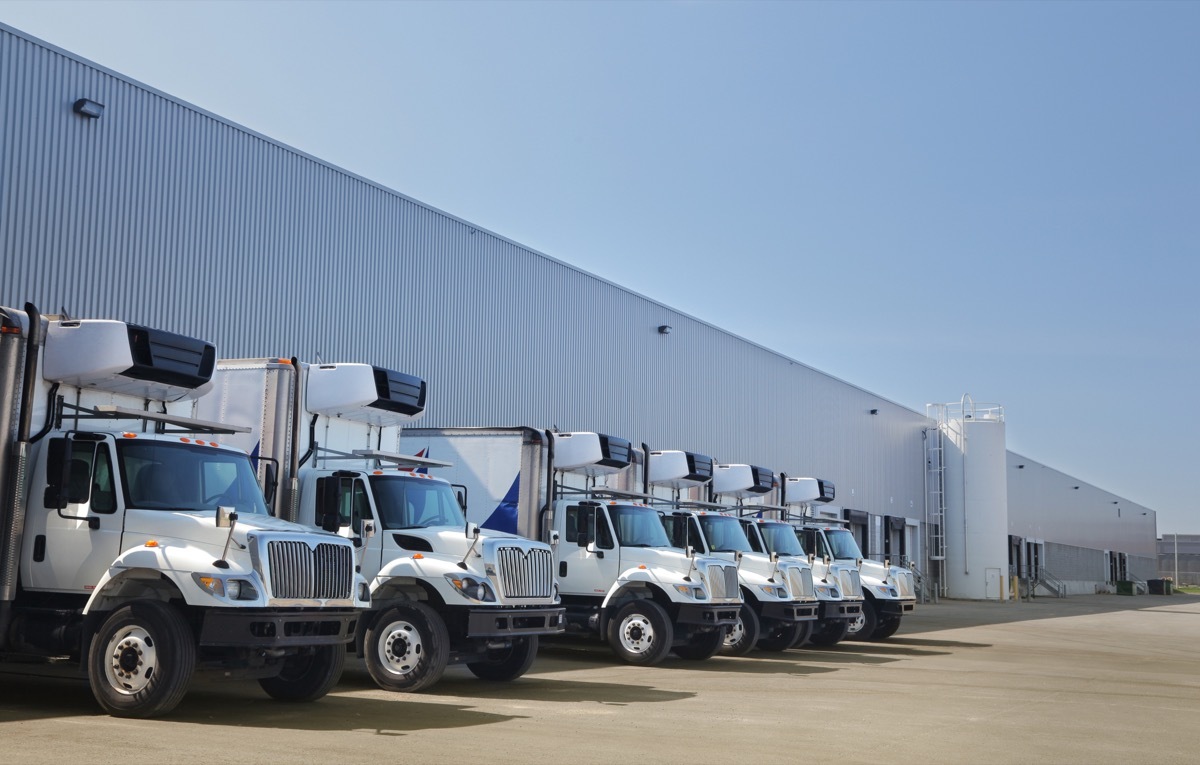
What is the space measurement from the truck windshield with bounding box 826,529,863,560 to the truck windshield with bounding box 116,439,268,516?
15142 millimetres

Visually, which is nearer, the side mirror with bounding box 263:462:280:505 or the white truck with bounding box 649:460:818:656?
the side mirror with bounding box 263:462:280:505

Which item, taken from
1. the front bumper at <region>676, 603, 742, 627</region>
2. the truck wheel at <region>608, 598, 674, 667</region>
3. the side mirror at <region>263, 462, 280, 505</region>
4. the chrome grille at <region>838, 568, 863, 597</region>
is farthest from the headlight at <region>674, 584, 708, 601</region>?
the side mirror at <region>263, 462, 280, 505</region>

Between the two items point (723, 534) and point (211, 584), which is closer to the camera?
point (211, 584)

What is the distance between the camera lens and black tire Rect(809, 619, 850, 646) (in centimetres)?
2236

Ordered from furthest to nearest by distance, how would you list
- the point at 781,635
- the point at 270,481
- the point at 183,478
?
1. the point at 781,635
2. the point at 270,481
3. the point at 183,478

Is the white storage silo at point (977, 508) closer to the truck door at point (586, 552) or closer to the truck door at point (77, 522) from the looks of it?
the truck door at point (586, 552)

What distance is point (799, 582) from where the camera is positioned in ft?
66.7

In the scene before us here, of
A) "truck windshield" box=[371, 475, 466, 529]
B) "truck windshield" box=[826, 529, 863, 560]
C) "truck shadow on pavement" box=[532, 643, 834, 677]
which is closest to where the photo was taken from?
"truck windshield" box=[371, 475, 466, 529]

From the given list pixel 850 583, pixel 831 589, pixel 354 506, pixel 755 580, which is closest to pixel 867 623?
pixel 850 583

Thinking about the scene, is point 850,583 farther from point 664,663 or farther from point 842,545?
point 664,663

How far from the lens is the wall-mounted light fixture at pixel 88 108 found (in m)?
19.2

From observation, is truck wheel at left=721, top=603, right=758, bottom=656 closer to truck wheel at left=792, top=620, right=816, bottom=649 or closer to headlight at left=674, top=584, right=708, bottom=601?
truck wheel at left=792, top=620, right=816, bottom=649

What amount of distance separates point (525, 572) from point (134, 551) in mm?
4784

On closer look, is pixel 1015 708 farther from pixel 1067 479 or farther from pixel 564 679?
pixel 1067 479
